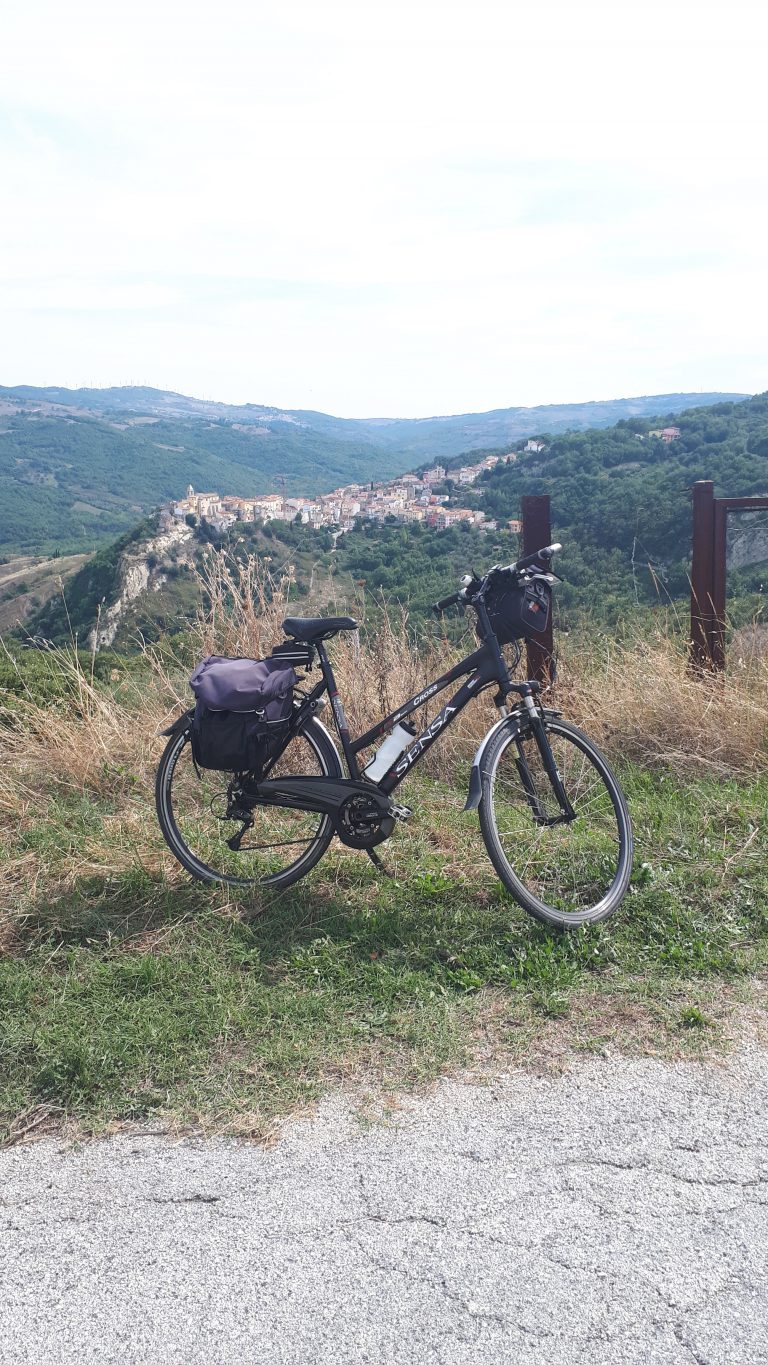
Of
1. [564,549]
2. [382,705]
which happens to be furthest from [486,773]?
[564,549]

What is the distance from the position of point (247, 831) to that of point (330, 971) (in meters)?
1.06

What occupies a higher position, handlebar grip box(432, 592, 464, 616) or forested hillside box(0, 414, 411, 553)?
forested hillside box(0, 414, 411, 553)

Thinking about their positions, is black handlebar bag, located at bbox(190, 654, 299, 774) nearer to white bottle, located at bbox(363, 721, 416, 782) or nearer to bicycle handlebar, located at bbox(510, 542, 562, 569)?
white bottle, located at bbox(363, 721, 416, 782)

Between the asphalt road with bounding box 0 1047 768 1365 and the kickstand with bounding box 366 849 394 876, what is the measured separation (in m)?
1.34

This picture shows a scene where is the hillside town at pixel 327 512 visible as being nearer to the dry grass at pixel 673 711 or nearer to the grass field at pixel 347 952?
the dry grass at pixel 673 711

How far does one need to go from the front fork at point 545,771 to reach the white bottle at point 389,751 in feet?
1.46

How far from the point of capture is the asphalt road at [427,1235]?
186 cm

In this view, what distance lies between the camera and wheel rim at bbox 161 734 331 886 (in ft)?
13.1

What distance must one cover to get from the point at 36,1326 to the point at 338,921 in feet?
6.16

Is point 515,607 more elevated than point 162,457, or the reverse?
point 162,457

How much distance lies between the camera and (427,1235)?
2123 mm

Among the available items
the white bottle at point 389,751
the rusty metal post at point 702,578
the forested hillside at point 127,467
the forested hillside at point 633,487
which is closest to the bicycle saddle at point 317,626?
the white bottle at point 389,751

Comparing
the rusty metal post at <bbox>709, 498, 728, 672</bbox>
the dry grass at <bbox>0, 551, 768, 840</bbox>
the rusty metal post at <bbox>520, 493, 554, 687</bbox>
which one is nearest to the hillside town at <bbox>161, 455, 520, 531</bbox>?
the dry grass at <bbox>0, 551, 768, 840</bbox>

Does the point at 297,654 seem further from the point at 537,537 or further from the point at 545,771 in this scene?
the point at 537,537
